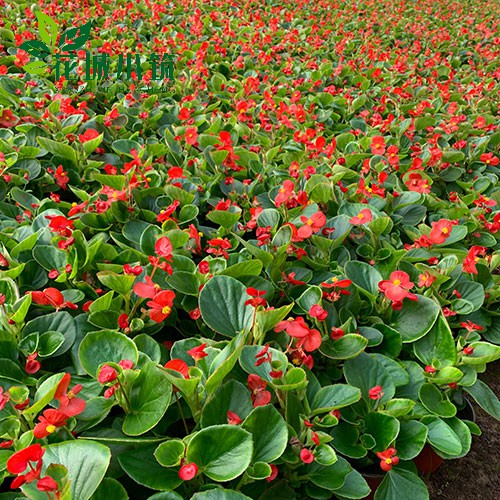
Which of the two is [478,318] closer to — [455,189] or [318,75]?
[455,189]

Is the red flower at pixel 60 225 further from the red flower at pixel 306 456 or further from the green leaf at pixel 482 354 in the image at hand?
the green leaf at pixel 482 354

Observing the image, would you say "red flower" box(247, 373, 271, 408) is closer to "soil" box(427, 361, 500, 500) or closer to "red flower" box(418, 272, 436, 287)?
"red flower" box(418, 272, 436, 287)

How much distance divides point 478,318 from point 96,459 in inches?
47.9

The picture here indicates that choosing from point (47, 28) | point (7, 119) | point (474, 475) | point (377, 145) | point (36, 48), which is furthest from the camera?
point (47, 28)

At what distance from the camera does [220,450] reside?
0.84m

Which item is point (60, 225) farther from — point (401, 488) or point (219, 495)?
point (401, 488)

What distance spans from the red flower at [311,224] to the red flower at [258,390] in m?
0.46

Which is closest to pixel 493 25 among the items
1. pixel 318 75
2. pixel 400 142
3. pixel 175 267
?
pixel 318 75

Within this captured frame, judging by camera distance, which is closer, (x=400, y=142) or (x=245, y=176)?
(x=245, y=176)

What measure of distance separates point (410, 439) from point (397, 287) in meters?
0.35

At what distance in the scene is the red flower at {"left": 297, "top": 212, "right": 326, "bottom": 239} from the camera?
1318mm

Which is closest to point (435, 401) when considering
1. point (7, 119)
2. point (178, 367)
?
point (178, 367)

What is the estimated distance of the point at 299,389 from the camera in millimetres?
1020

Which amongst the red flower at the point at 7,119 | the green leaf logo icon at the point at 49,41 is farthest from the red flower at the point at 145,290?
the green leaf logo icon at the point at 49,41
